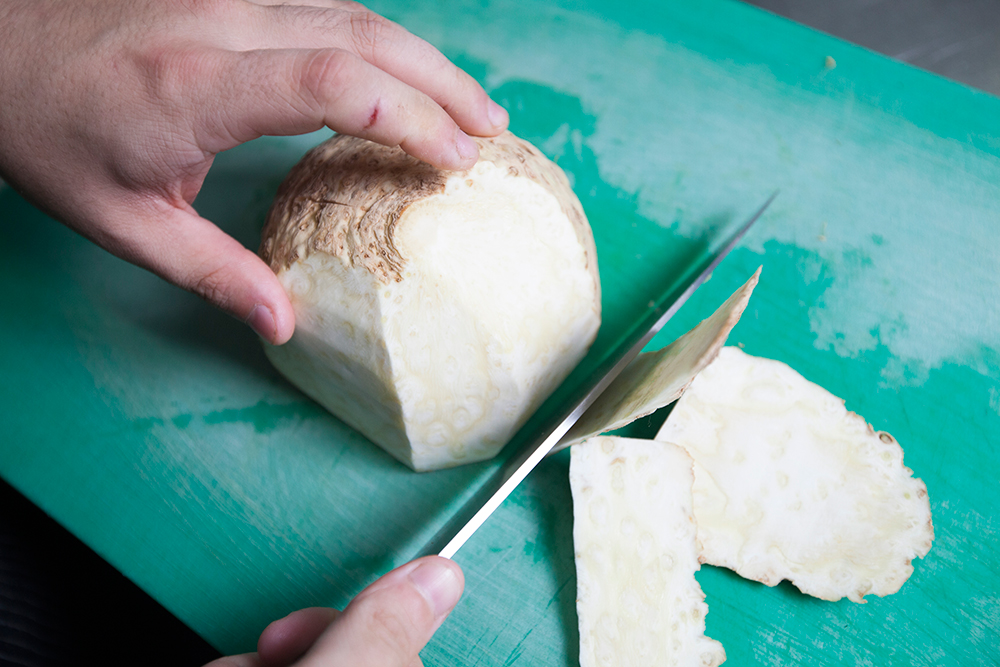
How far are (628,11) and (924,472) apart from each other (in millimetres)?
1557

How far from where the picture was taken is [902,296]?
64.2 inches

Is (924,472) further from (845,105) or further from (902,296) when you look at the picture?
(845,105)

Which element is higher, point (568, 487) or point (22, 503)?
point (568, 487)

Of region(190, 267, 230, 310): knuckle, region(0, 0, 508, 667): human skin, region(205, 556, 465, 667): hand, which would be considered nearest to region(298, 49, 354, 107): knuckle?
region(0, 0, 508, 667): human skin

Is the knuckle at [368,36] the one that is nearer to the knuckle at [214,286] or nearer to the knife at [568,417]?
the knuckle at [214,286]

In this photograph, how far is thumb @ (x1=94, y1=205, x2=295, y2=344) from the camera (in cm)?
124

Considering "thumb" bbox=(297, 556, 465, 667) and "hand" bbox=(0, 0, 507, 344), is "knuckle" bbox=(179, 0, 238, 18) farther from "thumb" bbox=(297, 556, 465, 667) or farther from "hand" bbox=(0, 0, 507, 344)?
"thumb" bbox=(297, 556, 465, 667)

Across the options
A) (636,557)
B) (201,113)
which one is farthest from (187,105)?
(636,557)

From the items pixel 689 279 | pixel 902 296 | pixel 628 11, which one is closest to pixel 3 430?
pixel 689 279

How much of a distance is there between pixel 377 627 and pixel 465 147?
87 cm

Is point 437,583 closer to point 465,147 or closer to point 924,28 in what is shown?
point 465,147

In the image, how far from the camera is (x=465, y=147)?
120 cm

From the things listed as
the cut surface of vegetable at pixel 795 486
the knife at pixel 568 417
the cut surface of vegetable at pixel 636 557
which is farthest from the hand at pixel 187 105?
the cut surface of vegetable at pixel 795 486

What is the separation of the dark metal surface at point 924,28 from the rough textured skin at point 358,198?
1.97 m
